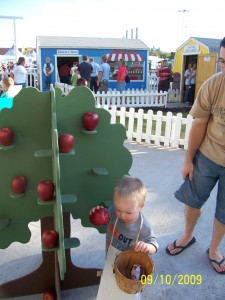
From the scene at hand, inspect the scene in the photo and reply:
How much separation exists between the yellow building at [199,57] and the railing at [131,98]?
5.75 ft

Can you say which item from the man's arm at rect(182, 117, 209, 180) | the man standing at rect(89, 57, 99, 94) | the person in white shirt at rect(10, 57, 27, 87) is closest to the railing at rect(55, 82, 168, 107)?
the man standing at rect(89, 57, 99, 94)

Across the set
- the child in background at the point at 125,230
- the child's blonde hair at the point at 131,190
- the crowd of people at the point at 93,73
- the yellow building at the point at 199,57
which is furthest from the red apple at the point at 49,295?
the yellow building at the point at 199,57

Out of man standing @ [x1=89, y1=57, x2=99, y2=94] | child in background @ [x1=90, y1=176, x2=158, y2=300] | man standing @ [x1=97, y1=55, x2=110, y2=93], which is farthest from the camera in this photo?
man standing @ [x1=97, y1=55, x2=110, y2=93]

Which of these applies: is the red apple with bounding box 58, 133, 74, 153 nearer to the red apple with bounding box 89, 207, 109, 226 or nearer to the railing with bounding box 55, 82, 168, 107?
the red apple with bounding box 89, 207, 109, 226

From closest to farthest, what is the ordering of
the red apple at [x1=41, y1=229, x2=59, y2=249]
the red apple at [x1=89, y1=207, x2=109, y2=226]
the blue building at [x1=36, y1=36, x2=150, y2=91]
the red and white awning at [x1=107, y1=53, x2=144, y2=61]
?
the red apple at [x1=41, y1=229, x2=59, y2=249] → the red apple at [x1=89, y1=207, x2=109, y2=226] → the blue building at [x1=36, y1=36, x2=150, y2=91] → the red and white awning at [x1=107, y1=53, x2=144, y2=61]

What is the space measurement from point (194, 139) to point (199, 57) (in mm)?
10603

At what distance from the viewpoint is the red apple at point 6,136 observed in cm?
186

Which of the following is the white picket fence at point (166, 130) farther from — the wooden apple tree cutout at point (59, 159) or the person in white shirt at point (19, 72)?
the person in white shirt at point (19, 72)

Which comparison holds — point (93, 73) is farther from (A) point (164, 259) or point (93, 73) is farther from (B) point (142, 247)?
(B) point (142, 247)

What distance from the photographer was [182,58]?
14.1 meters

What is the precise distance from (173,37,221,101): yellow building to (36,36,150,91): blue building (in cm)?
153

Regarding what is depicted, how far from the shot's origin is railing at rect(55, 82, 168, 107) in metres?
10.7

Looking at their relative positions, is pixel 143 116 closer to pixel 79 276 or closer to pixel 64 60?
pixel 79 276

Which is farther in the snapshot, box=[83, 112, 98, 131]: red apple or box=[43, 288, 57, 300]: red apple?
box=[43, 288, 57, 300]: red apple
